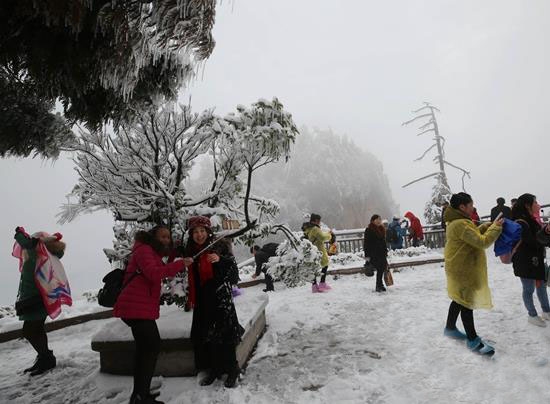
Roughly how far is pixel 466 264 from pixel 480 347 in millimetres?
970

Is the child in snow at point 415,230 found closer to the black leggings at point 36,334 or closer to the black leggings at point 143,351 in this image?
the black leggings at point 143,351

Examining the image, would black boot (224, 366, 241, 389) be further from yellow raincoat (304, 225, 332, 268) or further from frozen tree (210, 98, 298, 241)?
yellow raincoat (304, 225, 332, 268)

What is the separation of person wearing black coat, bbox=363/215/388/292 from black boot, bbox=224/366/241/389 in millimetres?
5063

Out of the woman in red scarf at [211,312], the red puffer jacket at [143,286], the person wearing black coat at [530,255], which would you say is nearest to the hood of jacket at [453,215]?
the person wearing black coat at [530,255]

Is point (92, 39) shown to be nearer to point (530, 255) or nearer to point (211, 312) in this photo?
point (211, 312)

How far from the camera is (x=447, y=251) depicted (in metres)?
4.09

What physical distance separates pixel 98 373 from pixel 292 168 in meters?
30.2

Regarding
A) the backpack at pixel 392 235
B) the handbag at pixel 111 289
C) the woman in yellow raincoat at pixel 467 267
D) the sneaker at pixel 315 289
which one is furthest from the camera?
the backpack at pixel 392 235

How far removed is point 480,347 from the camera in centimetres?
374

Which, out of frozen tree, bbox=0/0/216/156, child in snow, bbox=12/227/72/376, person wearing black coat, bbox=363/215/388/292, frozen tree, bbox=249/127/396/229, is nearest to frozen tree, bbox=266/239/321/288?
person wearing black coat, bbox=363/215/388/292

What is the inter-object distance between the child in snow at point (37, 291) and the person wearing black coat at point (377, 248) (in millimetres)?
6252

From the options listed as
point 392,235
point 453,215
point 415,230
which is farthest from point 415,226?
point 453,215

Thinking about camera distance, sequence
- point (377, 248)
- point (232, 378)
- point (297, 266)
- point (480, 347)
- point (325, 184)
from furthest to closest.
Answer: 1. point (325, 184)
2. point (377, 248)
3. point (297, 266)
4. point (480, 347)
5. point (232, 378)

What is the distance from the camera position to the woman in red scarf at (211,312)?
11.4ft
